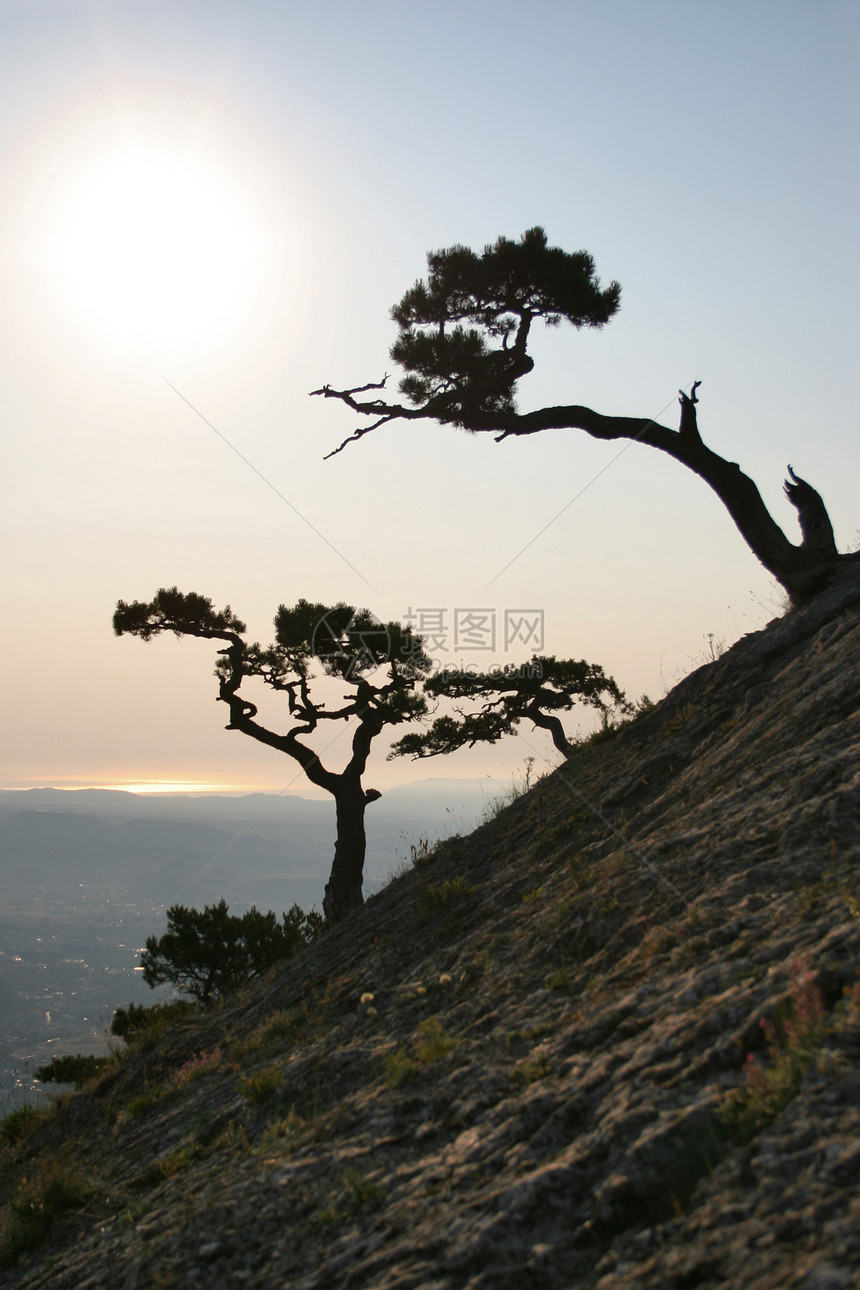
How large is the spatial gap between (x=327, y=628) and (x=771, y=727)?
565 inches

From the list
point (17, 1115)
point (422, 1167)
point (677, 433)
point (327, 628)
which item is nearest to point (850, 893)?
point (422, 1167)

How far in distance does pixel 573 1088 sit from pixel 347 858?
15.7 m

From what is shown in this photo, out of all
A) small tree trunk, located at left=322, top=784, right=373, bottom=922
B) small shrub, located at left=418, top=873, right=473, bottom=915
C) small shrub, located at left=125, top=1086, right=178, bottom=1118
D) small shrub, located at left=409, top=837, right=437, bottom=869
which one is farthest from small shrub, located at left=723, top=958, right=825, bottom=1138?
small tree trunk, located at left=322, top=784, right=373, bottom=922

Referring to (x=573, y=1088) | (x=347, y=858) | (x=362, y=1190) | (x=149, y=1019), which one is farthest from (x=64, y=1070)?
(x=573, y=1088)

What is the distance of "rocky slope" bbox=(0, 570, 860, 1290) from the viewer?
298 cm

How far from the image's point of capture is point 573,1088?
397 cm

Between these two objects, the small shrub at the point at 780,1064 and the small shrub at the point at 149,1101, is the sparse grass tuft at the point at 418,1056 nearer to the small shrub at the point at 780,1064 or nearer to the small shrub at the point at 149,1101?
the small shrub at the point at 780,1064

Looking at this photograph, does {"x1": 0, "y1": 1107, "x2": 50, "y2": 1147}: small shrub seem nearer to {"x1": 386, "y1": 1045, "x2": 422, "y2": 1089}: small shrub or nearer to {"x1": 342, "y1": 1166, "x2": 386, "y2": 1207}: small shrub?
{"x1": 386, "y1": 1045, "x2": 422, "y2": 1089}: small shrub

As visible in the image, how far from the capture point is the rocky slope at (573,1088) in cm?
298

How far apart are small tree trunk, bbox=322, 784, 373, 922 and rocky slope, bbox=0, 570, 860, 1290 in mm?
9323

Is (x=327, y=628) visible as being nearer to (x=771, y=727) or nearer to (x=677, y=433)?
(x=677, y=433)

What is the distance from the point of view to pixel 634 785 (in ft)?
30.2

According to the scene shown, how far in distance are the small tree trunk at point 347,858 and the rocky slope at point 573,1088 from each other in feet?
30.6

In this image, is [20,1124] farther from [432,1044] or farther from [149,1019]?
[432,1044]
